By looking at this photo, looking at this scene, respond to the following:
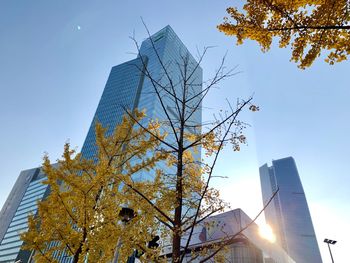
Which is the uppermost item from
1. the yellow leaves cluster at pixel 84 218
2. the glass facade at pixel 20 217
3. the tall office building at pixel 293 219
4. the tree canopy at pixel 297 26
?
the tall office building at pixel 293 219

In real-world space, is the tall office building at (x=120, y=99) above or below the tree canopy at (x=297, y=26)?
above

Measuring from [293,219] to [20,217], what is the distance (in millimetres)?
173663

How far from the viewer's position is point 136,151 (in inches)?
300

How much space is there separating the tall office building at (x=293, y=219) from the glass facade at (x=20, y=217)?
148 metres

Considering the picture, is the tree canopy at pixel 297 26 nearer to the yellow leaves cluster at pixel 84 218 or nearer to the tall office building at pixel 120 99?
the yellow leaves cluster at pixel 84 218

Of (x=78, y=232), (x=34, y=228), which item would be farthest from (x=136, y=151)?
(x=34, y=228)

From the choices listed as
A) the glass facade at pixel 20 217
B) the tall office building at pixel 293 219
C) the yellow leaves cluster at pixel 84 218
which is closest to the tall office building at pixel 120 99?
the glass facade at pixel 20 217

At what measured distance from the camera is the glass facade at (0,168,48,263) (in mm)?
101625

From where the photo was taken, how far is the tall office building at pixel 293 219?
16012 centimetres

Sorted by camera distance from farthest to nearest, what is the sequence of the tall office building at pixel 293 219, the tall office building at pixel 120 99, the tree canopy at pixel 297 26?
the tall office building at pixel 293 219 → the tall office building at pixel 120 99 → the tree canopy at pixel 297 26

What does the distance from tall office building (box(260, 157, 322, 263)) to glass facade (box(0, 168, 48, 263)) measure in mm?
148405

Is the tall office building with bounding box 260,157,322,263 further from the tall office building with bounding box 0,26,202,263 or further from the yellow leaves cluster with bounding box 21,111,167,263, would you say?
the yellow leaves cluster with bounding box 21,111,167,263

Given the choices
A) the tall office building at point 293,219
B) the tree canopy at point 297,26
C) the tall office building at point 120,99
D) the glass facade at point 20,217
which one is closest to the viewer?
the tree canopy at point 297,26

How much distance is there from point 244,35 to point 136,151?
4.67 meters
